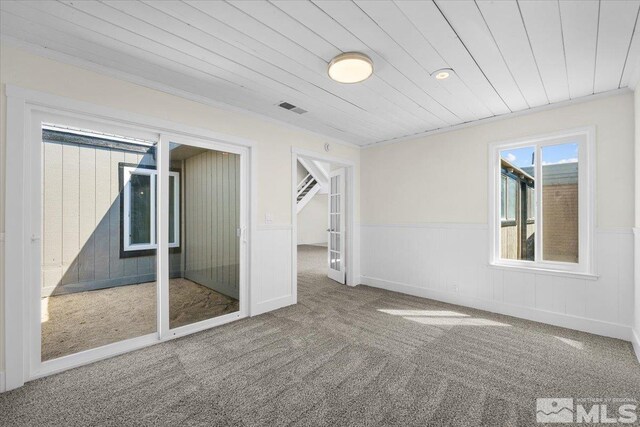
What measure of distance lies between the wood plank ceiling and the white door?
2.18m

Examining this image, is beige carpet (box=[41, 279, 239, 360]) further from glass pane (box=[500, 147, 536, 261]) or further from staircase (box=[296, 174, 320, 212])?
staircase (box=[296, 174, 320, 212])

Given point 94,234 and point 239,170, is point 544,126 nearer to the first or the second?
point 239,170

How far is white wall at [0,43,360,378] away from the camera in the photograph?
6.56ft

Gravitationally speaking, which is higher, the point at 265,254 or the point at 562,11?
the point at 562,11

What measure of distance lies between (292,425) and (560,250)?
338 centimetres

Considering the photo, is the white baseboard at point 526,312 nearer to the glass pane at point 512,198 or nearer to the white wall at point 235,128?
the glass pane at point 512,198

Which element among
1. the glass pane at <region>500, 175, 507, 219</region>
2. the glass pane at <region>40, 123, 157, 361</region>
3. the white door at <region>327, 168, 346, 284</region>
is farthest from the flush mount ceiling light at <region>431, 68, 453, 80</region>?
the glass pane at <region>40, 123, 157, 361</region>

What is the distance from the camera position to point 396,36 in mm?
1902

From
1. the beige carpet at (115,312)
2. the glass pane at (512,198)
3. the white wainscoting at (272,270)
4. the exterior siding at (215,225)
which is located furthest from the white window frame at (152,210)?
the glass pane at (512,198)

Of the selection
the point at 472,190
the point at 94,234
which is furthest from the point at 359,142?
the point at 94,234

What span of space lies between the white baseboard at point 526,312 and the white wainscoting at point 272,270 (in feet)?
5.83

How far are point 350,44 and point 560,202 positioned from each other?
2.97 m

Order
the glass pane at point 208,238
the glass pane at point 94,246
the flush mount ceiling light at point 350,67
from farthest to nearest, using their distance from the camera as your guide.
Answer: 1. the glass pane at point 208,238
2. the glass pane at point 94,246
3. the flush mount ceiling light at point 350,67

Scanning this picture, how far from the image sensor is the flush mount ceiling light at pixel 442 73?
7.67ft
